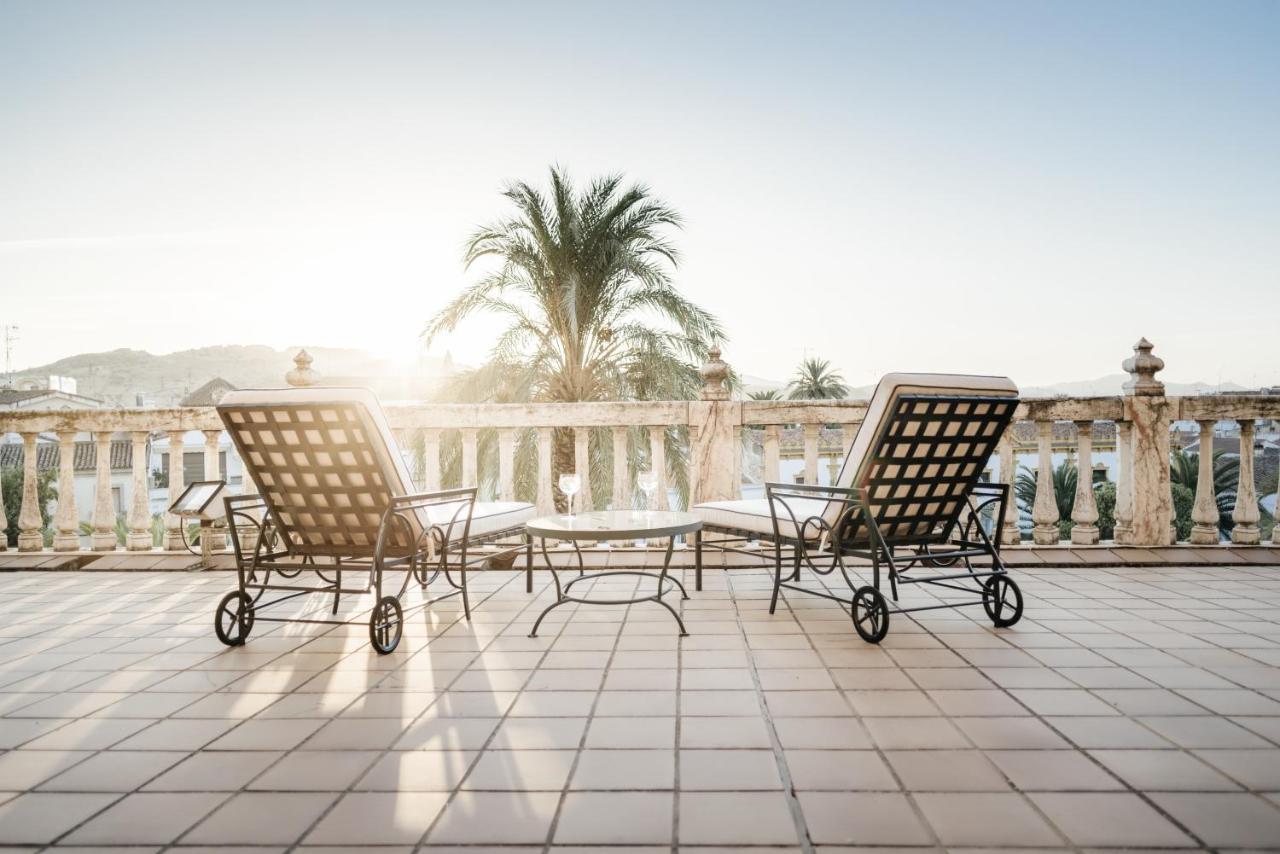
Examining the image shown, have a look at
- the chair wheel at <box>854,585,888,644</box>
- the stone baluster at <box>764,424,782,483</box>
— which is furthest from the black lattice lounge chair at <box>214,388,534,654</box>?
the stone baluster at <box>764,424,782,483</box>

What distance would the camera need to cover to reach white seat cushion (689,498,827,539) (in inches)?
136

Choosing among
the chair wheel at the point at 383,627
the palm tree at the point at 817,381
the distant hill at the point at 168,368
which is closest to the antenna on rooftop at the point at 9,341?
the distant hill at the point at 168,368

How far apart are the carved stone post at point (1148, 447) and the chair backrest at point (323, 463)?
5040mm

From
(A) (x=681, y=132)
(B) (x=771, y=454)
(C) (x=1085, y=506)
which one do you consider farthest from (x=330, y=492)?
(A) (x=681, y=132)

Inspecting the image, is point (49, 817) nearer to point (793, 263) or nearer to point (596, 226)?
point (596, 226)

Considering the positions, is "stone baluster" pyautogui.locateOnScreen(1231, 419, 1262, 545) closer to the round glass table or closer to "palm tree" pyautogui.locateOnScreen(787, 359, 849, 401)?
the round glass table

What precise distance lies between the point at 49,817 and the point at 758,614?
2.80 meters

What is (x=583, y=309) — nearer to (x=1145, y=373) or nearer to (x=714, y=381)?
(x=714, y=381)

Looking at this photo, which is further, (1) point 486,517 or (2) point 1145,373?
(2) point 1145,373

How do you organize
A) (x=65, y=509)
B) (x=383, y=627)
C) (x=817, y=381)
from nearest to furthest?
1. (x=383, y=627)
2. (x=65, y=509)
3. (x=817, y=381)

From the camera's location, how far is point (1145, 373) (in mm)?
4816

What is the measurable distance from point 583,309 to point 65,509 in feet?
23.8

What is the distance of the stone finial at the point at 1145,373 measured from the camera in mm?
4785

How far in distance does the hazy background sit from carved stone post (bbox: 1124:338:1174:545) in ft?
0.49
